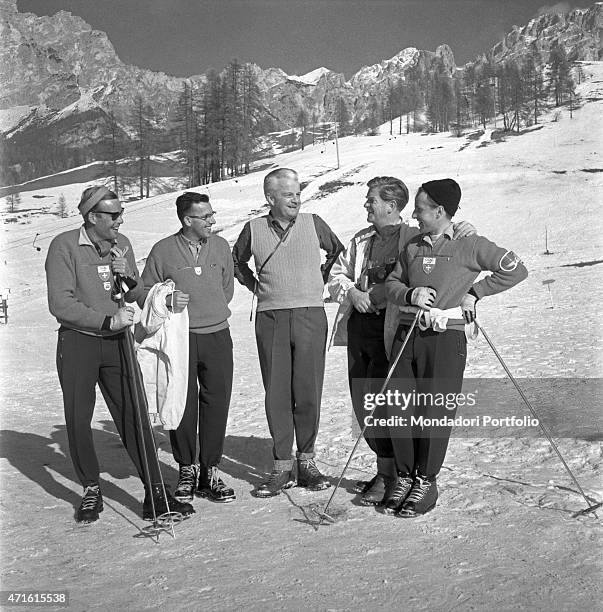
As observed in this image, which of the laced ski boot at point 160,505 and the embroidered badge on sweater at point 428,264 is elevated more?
the embroidered badge on sweater at point 428,264

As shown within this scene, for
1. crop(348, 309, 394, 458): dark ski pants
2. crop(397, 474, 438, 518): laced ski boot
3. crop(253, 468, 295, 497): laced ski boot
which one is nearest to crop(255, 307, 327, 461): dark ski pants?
crop(253, 468, 295, 497): laced ski boot

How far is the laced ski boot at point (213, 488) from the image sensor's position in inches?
181

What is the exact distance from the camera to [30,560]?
12.1 feet

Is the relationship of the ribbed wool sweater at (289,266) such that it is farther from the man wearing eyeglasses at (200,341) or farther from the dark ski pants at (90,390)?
the dark ski pants at (90,390)

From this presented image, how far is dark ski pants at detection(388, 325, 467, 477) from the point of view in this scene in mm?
4090

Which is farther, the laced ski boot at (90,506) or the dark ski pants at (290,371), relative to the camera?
the dark ski pants at (290,371)

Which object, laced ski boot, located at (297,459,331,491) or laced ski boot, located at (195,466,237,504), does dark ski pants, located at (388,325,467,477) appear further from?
laced ski boot, located at (195,466,237,504)

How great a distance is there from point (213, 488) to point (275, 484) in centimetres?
43

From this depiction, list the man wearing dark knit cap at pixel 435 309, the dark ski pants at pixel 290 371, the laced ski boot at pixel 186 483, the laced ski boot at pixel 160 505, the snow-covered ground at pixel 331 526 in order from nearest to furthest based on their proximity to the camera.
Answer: the snow-covered ground at pixel 331 526, the man wearing dark knit cap at pixel 435 309, the laced ski boot at pixel 160 505, the laced ski boot at pixel 186 483, the dark ski pants at pixel 290 371

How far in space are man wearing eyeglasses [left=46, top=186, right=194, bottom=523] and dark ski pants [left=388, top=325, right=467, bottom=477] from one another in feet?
4.80

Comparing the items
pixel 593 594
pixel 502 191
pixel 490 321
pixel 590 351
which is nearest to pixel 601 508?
pixel 593 594

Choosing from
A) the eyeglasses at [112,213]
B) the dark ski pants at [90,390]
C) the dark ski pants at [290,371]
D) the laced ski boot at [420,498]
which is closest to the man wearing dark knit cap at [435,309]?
the laced ski boot at [420,498]

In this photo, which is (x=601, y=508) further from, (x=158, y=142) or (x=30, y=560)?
(x=158, y=142)

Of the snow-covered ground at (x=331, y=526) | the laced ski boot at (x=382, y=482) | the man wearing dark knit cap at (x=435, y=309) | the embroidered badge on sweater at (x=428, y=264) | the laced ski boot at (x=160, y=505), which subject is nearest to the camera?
the snow-covered ground at (x=331, y=526)
